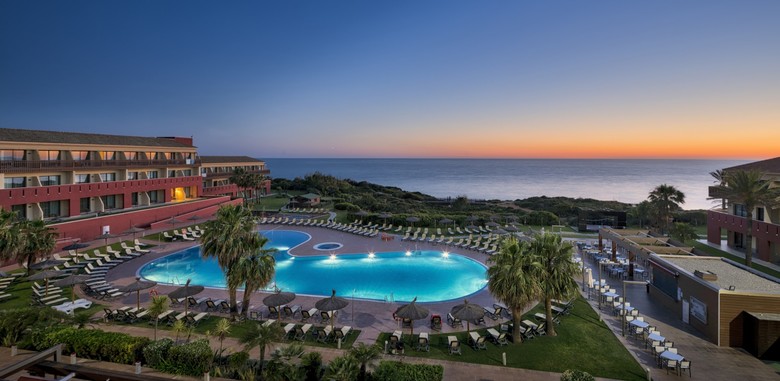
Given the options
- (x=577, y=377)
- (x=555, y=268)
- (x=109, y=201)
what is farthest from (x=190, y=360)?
(x=109, y=201)

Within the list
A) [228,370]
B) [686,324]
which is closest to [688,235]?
[686,324]

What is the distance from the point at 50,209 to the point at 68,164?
3.83 metres

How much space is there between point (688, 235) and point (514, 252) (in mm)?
22029

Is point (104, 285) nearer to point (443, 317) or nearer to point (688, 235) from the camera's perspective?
point (443, 317)

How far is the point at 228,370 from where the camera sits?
422 inches

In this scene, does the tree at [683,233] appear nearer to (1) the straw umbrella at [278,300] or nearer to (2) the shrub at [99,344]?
(1) the straw umbrella at [278,300]

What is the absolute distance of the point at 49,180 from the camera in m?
29.4

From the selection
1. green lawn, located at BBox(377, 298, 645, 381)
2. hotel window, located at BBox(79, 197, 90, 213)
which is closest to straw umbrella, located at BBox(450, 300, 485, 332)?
green lawn, located at BBox(377, 298, 645, 381)

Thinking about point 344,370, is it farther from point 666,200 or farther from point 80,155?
point 80,155

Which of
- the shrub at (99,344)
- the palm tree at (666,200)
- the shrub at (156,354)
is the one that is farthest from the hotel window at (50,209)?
the palm tree at (666,200)

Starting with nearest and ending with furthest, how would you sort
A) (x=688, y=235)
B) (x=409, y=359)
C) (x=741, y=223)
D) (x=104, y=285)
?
(x=409, y=359) → (x=104, y=285) → (x=741, y=223) → (x=688, y=235)

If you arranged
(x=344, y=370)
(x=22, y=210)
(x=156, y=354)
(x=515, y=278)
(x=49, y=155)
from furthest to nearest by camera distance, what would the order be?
(x=49, y=155) → (x=22, y=210) → (x=515, y=278) → (x=156, y=354) → (x=344, y=370)

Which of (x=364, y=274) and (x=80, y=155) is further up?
(x=80, y=155)

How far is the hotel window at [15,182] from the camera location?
26.3m
